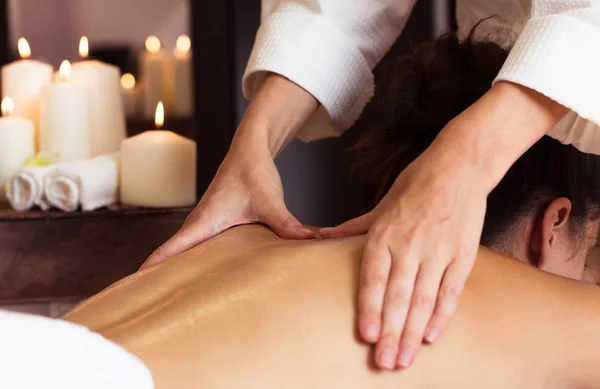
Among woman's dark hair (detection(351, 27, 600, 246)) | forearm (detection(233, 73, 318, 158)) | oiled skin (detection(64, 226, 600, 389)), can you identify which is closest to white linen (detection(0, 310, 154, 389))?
oiled skin (detection(64, 226, 600, 389))

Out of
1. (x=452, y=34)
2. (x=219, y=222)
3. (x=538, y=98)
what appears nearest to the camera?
(x=538, y=98)

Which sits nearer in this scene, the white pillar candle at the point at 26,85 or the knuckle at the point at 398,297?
the knuckle at the point at 398,297

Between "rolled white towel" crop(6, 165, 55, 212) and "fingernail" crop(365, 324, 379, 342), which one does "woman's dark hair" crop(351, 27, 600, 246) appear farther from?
"rolled white towel" crop(6, 165, 55, 212)

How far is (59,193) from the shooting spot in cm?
157

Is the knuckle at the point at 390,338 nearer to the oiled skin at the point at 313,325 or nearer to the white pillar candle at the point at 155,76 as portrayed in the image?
the oiled skin at the point at 313,325

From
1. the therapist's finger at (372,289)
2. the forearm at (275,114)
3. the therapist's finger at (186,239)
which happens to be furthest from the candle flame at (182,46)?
the therapist's finger at (372,289)

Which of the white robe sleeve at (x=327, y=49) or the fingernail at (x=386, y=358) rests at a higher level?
the white robe sleeve at (x=327, y=49)

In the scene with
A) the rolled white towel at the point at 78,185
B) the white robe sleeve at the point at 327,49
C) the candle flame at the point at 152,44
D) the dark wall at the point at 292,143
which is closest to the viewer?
the white robe sleeve at the point at 327,49

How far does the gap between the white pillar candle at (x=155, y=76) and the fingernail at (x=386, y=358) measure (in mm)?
1454

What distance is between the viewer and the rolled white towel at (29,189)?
5.13 feet

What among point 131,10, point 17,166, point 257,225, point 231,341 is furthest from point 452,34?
point 131,10

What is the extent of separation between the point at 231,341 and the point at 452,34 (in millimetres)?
732

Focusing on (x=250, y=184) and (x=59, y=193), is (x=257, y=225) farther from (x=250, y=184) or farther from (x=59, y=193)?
(x=59, y=193)

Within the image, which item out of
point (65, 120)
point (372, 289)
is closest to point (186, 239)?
point (372, 289)
